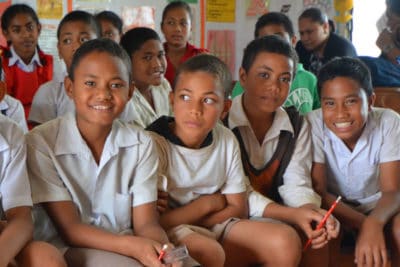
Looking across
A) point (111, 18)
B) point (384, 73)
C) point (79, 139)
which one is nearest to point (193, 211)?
point (79, 139)

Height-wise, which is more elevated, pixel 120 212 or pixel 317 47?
pixel 317 47

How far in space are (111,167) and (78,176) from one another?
79 mm

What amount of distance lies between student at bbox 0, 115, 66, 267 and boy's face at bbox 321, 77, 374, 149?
2.77ft

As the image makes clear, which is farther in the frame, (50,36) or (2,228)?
(50,36)

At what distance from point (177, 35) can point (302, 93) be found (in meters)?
0.66

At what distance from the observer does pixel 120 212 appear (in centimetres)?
131

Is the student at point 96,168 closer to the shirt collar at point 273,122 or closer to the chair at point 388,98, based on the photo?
the shirt collar at point 273,122

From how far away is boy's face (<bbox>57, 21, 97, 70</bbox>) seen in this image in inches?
80.1

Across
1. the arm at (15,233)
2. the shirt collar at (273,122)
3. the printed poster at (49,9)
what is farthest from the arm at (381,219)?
the printed poster at (49,9)

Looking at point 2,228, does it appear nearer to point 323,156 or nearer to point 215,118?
point 215,118

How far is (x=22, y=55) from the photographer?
2316 millimetres

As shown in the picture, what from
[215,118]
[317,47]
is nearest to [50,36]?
[317,47]

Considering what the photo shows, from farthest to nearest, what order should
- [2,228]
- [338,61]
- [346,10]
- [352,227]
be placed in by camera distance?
[346,10]
[338,61]
[352,227]
[2,228]

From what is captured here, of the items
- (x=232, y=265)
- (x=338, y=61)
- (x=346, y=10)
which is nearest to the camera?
(x=232, y=265)
